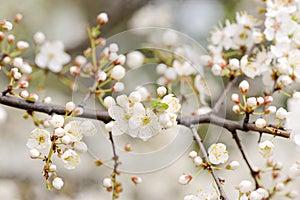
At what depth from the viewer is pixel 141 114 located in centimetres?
88

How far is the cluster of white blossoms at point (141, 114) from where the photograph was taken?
86 centimetres

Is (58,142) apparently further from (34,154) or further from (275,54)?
(275,54)

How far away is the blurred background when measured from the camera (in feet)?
6.59

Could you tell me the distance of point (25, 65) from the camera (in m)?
1.12

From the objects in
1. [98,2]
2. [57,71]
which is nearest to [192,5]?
[98,2]

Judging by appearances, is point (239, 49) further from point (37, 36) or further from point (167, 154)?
point (37, 36)

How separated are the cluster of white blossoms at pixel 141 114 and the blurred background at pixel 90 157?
107cm

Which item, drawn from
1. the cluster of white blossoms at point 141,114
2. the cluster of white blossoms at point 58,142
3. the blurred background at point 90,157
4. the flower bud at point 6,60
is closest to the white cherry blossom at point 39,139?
the cluster of white blossoms at point 58,142

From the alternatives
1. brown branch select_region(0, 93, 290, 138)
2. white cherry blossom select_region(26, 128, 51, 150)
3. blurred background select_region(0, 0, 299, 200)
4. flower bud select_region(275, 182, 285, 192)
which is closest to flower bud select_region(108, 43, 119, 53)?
brown branch select_region(0, 93, 290, 138)

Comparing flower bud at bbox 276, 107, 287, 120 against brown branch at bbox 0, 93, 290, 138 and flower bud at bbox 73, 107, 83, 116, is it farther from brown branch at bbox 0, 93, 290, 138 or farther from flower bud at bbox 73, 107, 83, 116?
flower bud at bbox 73, 107, 83, 116

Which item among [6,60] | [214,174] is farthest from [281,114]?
[6,60]

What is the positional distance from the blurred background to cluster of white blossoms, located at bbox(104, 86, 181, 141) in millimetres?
1069

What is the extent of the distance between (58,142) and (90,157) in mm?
1269

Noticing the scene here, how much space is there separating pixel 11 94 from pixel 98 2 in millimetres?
1439
